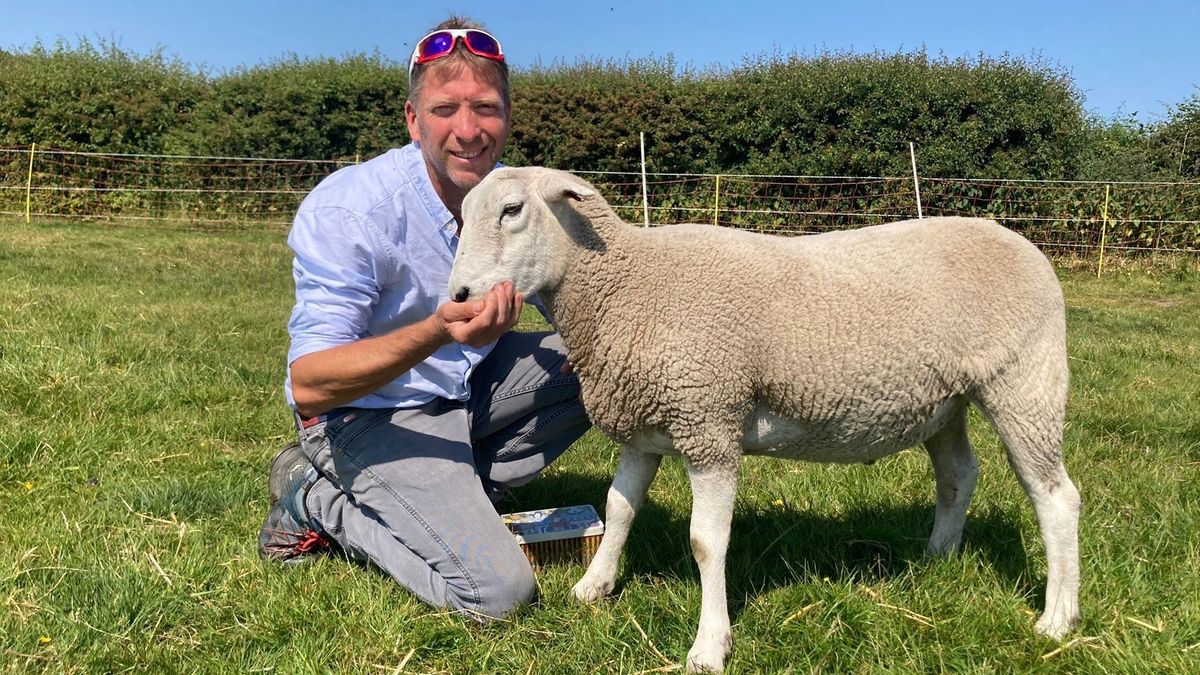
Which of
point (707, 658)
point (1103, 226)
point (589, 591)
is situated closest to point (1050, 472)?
point (707, 658)

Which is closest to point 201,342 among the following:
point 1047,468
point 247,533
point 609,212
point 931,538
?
point 247,533

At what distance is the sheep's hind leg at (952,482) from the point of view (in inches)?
121

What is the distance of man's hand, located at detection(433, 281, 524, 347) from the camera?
2332 millimetres

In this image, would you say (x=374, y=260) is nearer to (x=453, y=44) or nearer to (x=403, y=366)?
(x=403, y=366)

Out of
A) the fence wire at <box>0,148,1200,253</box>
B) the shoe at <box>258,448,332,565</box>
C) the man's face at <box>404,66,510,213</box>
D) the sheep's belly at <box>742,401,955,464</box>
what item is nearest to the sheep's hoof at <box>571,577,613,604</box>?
the sheep's belly at <box>742,401,955,464</box>

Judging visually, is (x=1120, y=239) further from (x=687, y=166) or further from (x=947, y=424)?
(x=947, y=424)

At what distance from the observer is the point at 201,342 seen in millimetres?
5715

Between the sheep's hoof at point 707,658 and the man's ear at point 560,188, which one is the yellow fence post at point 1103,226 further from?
the man's ear at point 560,188

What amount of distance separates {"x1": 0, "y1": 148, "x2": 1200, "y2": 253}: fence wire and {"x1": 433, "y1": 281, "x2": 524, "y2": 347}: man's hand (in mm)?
10783

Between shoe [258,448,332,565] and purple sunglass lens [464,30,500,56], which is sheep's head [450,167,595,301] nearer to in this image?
purple sunglass lens [464,30,500,56]

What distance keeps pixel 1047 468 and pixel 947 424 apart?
1.38ft

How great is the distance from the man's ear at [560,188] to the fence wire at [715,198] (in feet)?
34.8

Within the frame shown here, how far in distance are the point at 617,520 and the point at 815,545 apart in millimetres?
801

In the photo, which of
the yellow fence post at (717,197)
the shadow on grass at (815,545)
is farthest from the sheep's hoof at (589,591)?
the yellow fence post at (717,197)
